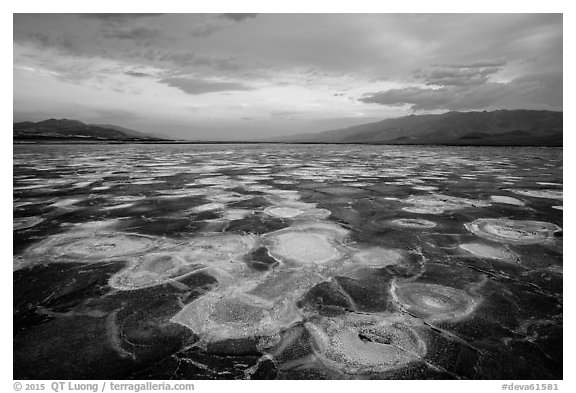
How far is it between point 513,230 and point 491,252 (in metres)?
1.14

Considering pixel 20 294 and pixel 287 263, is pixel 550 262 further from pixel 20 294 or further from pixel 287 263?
pixel 20 294

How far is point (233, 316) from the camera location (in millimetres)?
2232

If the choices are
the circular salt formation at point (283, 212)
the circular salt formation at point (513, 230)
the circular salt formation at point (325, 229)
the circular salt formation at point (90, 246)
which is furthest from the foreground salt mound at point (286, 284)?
the circular salt formation at point (513, 230)

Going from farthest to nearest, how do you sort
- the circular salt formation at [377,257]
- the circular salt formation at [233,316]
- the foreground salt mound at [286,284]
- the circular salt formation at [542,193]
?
the circular salt formation at [542,193]
the circular salt formation at [377,257]
the foreground salt mound at [286,284]
the circular salt formation at [233,316]

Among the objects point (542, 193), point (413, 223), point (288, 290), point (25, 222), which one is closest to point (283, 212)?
point (413, 223)

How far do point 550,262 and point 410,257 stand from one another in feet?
4.62

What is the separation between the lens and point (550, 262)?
10.4ft

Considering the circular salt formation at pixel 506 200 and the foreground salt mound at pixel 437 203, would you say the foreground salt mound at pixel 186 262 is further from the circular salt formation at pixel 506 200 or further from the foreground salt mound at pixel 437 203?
the circular salt formation at pixel 506 200

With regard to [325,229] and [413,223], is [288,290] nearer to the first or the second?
[325,229]

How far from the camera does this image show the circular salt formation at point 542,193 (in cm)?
672

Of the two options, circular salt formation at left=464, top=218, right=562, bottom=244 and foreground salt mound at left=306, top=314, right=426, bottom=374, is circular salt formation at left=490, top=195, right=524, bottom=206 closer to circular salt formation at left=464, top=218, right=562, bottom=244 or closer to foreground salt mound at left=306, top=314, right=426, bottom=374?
circular salt formation at left=464, top=218, right=562, bottom=244

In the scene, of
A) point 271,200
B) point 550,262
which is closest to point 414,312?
point 550,262

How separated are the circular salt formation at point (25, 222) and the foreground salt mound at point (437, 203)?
19.4 feet

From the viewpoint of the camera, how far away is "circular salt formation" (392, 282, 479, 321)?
228cm
